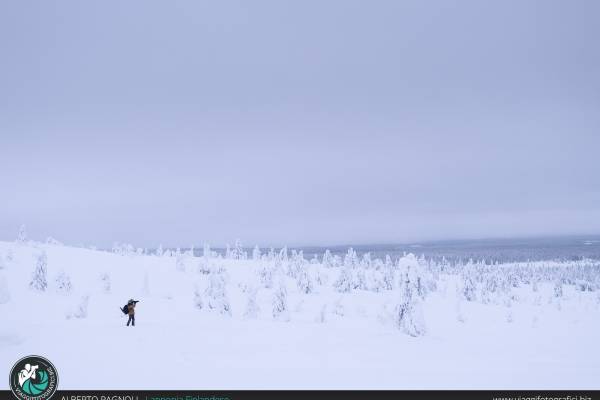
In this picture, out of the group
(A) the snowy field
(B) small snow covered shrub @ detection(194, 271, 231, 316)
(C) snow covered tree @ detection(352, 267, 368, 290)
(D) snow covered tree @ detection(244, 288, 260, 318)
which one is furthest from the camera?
(C) snow covered tree @ detection(352, 267, 368, 290)

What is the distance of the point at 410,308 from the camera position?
822 inches

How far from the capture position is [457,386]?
9984mm

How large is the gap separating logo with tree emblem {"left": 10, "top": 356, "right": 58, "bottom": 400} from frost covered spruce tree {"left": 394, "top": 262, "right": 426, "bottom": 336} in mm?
16002

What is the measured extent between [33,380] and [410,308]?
1688 centimetres

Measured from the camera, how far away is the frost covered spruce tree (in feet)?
67.8

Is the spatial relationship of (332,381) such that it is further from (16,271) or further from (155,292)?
(16,271)

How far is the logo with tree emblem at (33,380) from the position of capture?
30.9 ft

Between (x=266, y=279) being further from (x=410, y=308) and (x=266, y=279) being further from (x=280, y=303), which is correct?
(x=410, y=308)

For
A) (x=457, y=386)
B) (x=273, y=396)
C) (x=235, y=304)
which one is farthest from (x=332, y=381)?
(x=235, y=304)

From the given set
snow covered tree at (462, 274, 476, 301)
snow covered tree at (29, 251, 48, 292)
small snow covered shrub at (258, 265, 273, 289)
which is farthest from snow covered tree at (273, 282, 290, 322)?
snow covered tree at (462, 274, 476, 301)

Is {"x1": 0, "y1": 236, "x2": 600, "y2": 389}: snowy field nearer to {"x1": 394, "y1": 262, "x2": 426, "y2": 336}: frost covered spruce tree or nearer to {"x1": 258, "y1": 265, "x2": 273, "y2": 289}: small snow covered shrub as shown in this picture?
{"x1": 394, "y1": 262, "x2": 426, "y2": 336}: frost covered spruce tree

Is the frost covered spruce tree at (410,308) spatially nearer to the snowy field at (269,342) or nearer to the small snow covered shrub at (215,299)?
the snowy field at (269,342)

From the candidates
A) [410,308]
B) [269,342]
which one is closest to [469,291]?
[410,308]

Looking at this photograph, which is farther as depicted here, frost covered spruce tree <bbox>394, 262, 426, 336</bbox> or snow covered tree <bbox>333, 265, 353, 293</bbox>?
snow covered tree <bbox>333, 265, 353, 293</bbox>
